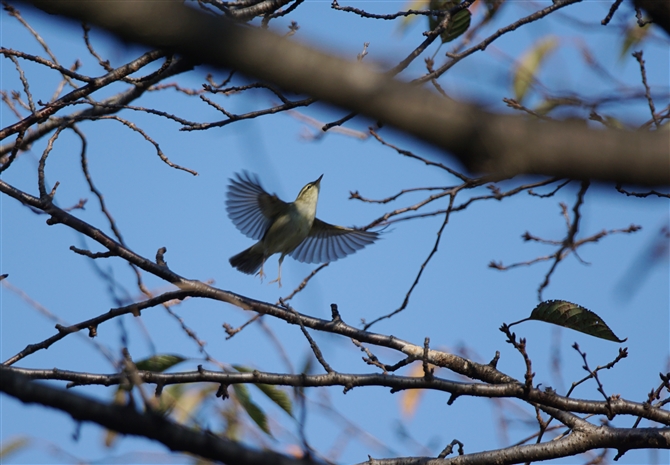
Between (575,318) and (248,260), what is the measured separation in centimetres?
502

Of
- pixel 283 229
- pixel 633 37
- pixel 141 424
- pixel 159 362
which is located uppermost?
pixel 283 229

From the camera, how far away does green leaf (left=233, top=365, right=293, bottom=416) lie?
3.24m

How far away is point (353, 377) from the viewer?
119 inches

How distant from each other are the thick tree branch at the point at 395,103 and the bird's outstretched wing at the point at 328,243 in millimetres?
6561

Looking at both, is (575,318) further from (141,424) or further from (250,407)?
(141,424)

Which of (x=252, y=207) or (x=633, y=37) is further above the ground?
(x=252, y=207)

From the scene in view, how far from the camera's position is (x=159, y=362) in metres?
3.22

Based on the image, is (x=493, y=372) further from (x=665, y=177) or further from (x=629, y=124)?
(x=665, y=177)

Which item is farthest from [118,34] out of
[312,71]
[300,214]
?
[300,214]

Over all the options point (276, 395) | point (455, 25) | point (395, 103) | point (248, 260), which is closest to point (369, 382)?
point (276, 395)

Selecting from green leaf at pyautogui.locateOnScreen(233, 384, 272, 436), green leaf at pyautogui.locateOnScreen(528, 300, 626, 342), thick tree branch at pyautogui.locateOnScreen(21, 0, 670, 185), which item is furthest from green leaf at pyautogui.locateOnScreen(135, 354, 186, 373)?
thick tree branch at pyautogui.locateOnScreen(21, 0, 670, 185)

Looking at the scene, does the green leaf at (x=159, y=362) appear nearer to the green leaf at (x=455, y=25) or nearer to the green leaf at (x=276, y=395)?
the green leaf at (x=276, y=395)

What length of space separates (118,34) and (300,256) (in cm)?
682

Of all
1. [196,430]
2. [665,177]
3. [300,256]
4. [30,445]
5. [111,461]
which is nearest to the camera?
[665,177]
